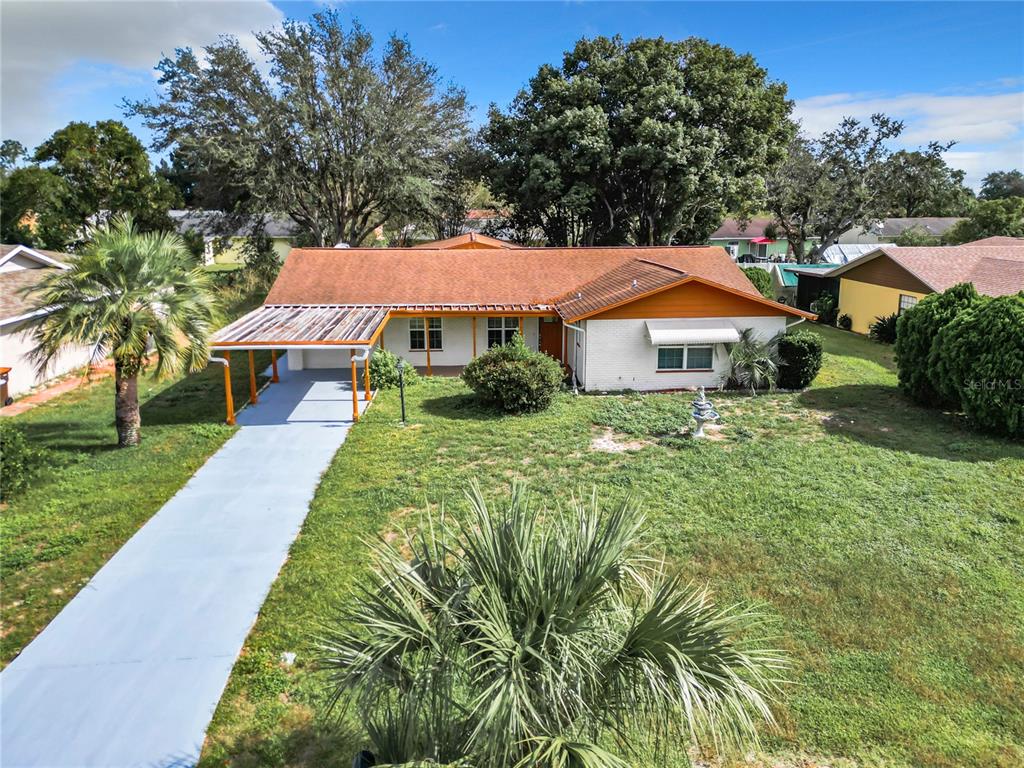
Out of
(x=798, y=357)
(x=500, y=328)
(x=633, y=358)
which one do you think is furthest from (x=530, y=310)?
(x=798, y=357)

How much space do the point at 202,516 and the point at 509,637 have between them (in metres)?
9.01

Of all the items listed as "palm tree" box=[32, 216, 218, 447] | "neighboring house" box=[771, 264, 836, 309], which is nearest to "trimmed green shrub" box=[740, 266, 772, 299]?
"neighboring house" box=[771, 264, 836, 309]

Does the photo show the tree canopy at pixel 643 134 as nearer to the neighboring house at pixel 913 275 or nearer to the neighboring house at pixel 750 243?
the neighboring house at pixel 913 275

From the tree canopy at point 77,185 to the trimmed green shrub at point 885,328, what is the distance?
1516 inches

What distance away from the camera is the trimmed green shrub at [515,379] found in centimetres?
1694

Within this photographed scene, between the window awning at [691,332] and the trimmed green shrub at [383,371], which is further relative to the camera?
the trimmed green shrub at [383,371]

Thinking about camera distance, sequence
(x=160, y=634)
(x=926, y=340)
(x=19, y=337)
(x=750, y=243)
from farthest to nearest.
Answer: (x=750, y=243) → (x=19, y=337) → (x=926, y=340) → (x=160, y=634)

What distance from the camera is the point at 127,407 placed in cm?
1477

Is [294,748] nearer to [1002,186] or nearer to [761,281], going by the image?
[761,281]

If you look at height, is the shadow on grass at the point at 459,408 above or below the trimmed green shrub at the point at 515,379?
below

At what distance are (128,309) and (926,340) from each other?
1893cm

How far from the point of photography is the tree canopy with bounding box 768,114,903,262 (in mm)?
41125

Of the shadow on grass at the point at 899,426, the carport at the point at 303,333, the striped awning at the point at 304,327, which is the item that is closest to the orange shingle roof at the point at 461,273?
the striped awning at the point at 304,327

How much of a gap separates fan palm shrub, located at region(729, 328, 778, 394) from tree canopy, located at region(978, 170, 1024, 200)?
310 feet
